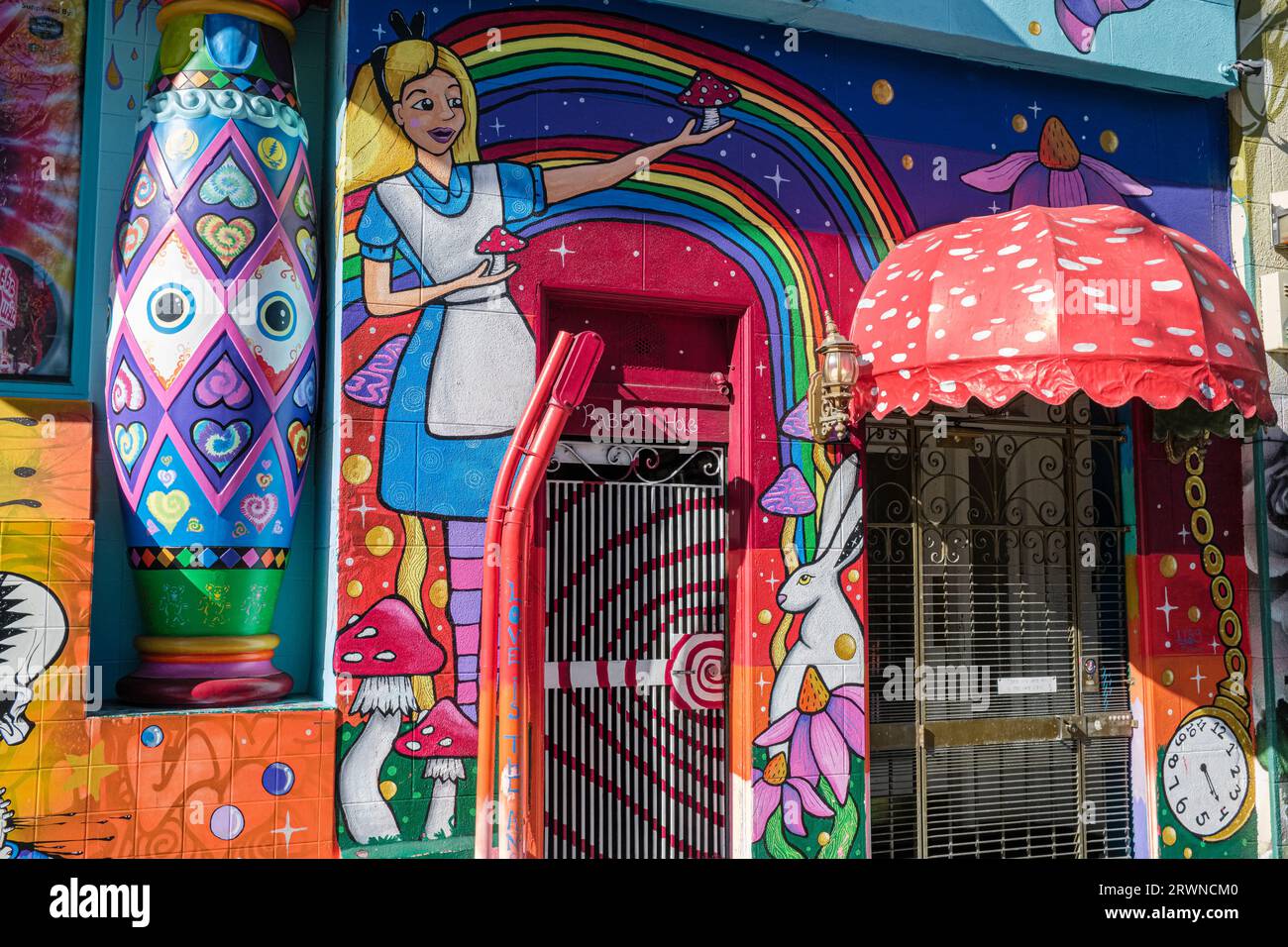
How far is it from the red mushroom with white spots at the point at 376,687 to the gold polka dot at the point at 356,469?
0.60m

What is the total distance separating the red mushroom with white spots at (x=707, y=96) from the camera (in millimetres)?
6465

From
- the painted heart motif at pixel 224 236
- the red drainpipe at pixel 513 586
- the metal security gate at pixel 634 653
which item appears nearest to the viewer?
the red drainpipe at pixel 513 586

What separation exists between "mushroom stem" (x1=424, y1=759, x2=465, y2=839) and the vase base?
2.98ft

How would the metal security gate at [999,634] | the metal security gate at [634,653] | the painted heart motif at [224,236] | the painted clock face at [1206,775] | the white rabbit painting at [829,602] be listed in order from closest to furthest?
the painted heart motif at [224,236] < the metal security gate at [634,653] < the white rabbit painting at [829,602] < the metal security gate at [999,634] < the painted clock face at [1206,775]

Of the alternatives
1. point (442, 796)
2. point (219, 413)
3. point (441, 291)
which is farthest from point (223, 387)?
point (442, 796)

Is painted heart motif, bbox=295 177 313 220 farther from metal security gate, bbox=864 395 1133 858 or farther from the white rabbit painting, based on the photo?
metal security gate, bbox=864 395 1133 858

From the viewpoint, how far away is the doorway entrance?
618cm

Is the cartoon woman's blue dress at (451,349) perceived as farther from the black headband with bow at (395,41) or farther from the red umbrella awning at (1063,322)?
the red umbrella awning at (1063,322)

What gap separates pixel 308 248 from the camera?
232 inches

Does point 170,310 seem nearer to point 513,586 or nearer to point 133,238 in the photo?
point 133,238

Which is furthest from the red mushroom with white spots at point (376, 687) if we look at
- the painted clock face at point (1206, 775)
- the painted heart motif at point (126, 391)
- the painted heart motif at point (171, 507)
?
the painted clock face at point (1206, 775)

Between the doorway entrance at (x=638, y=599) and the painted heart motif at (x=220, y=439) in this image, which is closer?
the painted heart motif at (x=220, y=439)

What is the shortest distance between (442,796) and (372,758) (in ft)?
1.29

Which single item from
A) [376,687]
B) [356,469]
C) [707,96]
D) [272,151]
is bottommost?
[376,687]
